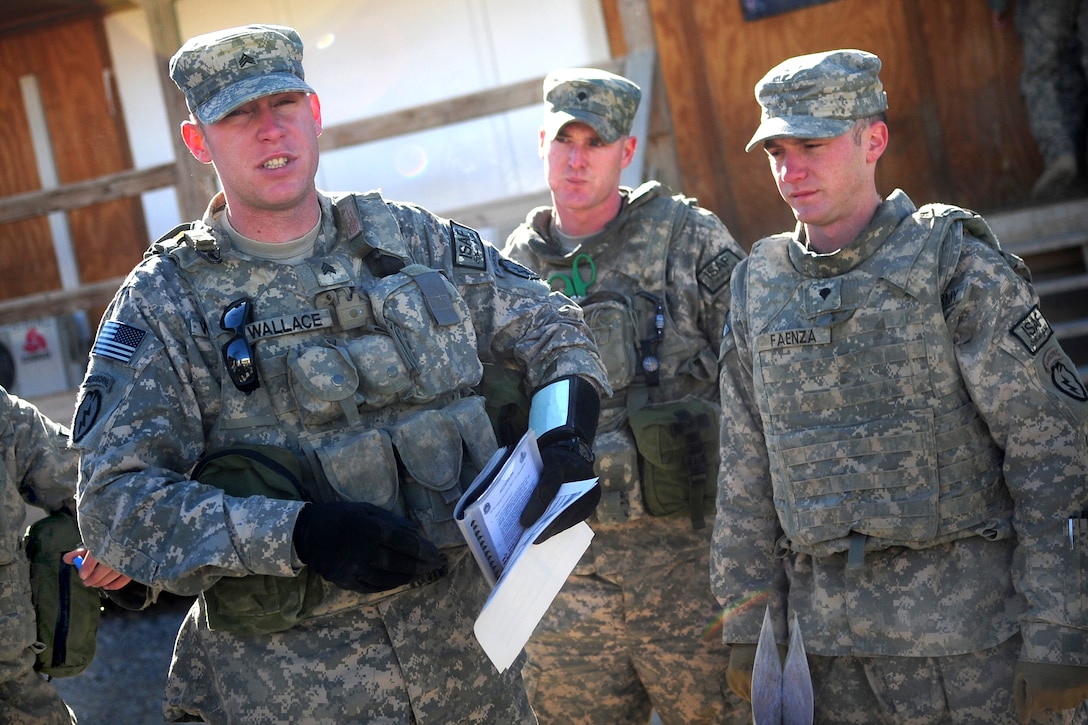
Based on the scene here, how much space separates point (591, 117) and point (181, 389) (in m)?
1.95

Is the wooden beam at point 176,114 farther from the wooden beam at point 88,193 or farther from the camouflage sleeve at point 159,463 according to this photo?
the camouflage sleeve at point 159,463

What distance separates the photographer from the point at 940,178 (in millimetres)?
7047

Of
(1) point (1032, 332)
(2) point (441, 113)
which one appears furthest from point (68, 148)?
(1) point (1032, 332)

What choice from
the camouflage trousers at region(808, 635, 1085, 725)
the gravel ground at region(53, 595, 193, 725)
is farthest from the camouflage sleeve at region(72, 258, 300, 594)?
the gravel ground at region(53, 595, 193, 725)

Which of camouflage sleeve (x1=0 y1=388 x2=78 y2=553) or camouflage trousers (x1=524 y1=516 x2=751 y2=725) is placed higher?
camouflage sleeve (x1=0 y1=388 x2=78 y2=553)

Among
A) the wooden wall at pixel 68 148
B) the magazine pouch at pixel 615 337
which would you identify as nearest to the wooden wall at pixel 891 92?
the magazine pouch at pixel 615 337

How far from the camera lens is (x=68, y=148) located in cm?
847

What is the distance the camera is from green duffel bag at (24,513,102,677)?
12.0 feet

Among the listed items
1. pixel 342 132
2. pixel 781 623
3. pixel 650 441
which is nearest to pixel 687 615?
pixel 650 441

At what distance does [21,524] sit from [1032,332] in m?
3.01

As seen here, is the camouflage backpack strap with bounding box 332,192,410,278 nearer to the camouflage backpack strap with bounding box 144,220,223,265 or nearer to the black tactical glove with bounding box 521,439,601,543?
the camouflage backpack strap with bounding box 144,220,223,265

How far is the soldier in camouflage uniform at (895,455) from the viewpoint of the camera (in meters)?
2.54

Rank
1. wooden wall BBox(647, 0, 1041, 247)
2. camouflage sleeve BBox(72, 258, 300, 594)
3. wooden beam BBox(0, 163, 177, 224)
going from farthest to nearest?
wooden beam BBox(0, 163, 177, 224)
wooden wall BBox(647, 0, 1041, 247)
camouflage sleeve BBox(72, 258, 300, 594)

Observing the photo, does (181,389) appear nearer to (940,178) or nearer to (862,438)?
(862,438)
